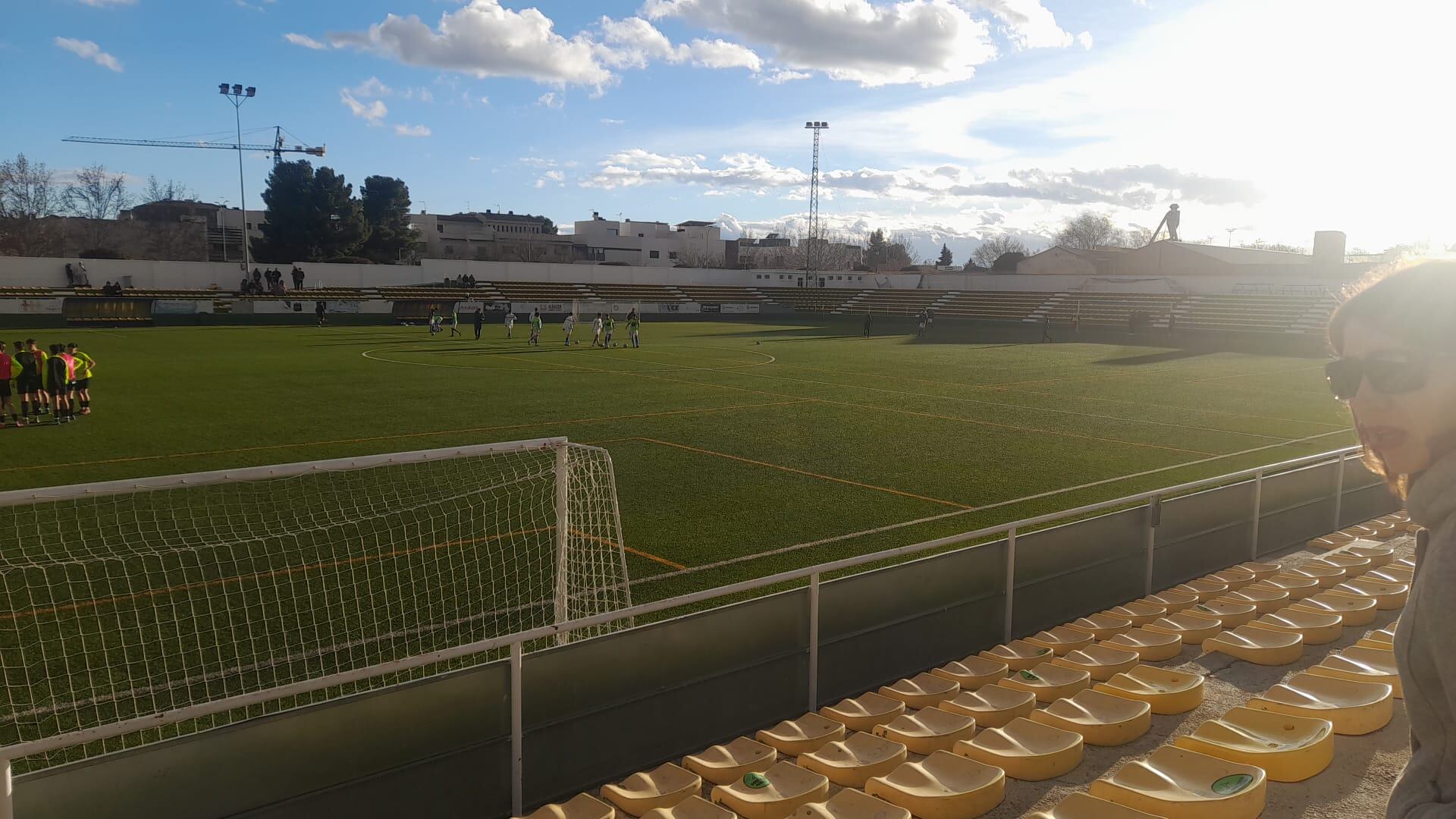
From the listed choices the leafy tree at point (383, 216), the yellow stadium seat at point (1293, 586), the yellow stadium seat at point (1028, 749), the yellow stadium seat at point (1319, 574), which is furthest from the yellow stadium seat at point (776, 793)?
the leafy tree at point (383, 216)

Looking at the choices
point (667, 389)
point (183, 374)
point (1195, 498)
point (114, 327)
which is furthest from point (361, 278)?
point (1195, 498)

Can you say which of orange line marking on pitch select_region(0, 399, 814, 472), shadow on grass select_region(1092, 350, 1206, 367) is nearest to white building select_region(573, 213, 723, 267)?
shadow on grass select_region(1092, 350, 1206, 367)

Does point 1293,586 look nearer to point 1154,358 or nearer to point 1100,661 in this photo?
point 1100,661

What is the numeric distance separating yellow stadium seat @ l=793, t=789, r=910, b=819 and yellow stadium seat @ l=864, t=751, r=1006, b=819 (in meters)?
0.16

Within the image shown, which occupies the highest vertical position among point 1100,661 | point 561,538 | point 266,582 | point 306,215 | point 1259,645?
point 306,215

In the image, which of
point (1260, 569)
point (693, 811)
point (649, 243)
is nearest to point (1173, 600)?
point (1260, 569)

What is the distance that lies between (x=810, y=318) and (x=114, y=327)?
43893 millimetres

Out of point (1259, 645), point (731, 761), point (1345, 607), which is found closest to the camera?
point (731, 761)

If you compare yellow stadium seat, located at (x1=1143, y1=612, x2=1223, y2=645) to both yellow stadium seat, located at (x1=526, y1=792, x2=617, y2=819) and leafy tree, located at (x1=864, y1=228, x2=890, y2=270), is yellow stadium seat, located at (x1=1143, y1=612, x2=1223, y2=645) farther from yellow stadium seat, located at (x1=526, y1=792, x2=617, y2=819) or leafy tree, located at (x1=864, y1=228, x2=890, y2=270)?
Answer: leafy tree, located at (x1=864, y1=228, x2=890, y2=270)

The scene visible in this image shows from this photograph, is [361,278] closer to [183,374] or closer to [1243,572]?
[183,374]

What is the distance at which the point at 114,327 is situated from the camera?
49031 mm

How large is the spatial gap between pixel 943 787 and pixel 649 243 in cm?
13032

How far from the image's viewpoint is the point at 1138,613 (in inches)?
321

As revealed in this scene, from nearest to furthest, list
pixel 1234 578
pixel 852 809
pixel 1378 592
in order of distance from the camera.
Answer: pixel 852 809 < pixel 1378 592 < pixel 1234 578
